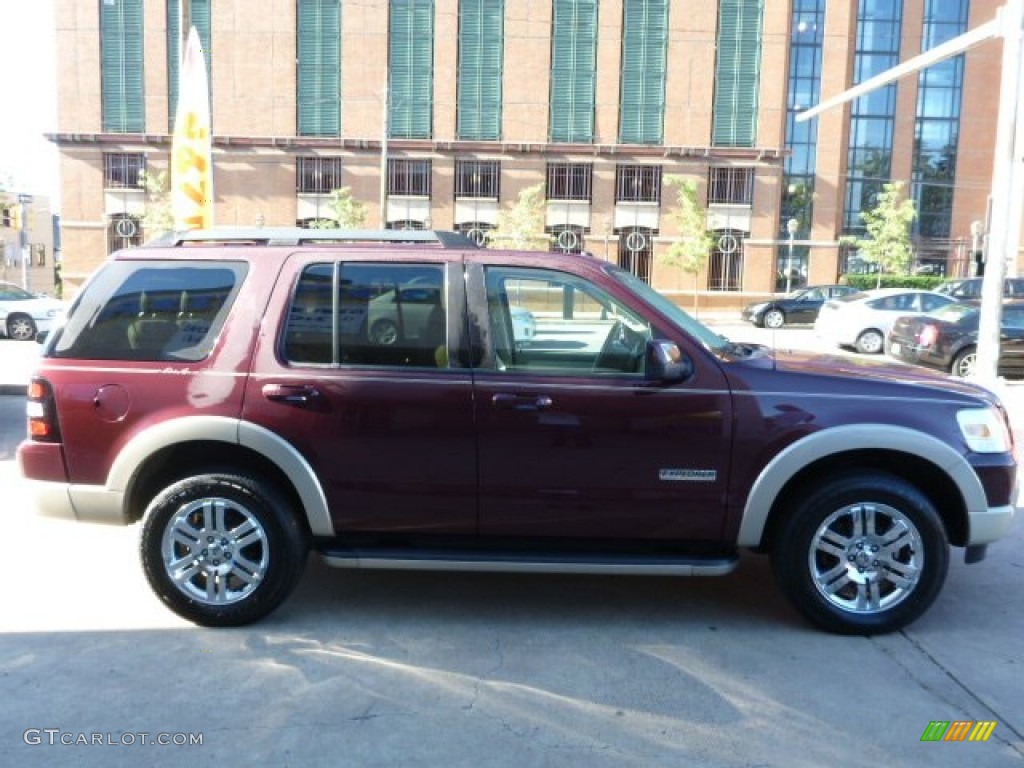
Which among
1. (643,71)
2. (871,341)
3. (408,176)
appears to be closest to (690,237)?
(643,71)

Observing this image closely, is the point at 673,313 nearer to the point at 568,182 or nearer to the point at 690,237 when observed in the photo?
the point at 690,237

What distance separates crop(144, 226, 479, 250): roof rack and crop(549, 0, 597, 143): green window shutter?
38707 millimetres

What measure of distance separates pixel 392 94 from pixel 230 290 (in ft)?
130

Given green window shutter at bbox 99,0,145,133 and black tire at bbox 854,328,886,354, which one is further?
green window shutter at bbox 99,0,145,133

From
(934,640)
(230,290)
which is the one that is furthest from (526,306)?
(934,640)

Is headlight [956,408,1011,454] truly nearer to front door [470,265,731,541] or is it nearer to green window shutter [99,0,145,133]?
front door [470,265,731,541]

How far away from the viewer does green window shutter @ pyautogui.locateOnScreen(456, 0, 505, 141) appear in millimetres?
41219

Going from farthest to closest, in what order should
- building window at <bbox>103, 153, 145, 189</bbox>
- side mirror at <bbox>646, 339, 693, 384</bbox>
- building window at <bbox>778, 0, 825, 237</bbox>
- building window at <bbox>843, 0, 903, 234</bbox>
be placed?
1. building window at <bbox>843, 0, 903, 234</bbox>
2. building window at <bbox>778, 0, 825, 237</bbox>
3. building window at <bbox>103, 153, 145, 189</bbox>
4. side mirror at <bbox>646, 339, 693, 384</bbox>

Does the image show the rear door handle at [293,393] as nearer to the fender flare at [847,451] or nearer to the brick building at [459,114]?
the fender flare at [847,451]

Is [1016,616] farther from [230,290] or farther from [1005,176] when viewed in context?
[1005,176]

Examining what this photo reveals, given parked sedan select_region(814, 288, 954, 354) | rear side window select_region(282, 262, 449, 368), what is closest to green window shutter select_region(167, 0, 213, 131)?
parked sedan select_region(814, 288, 954, 354)

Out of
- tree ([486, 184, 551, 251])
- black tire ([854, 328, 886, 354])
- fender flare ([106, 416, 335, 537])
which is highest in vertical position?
tree ([486, 184, 551, 251])

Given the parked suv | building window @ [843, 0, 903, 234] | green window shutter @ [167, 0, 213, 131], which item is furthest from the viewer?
building window @ [843, 0, 903, 234]

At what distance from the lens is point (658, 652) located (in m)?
4.16
